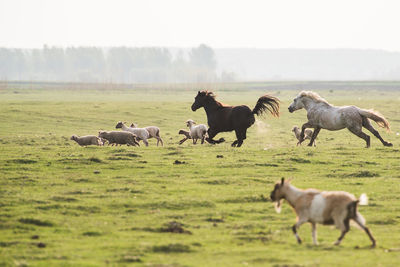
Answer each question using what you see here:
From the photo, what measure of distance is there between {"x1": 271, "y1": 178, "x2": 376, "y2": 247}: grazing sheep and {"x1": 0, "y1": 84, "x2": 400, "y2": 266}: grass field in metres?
0.42

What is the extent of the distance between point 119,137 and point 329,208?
16.4 meters

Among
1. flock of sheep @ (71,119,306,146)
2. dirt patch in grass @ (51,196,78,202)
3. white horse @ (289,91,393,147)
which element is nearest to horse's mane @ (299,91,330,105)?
white horse @ (289,91,393,147)

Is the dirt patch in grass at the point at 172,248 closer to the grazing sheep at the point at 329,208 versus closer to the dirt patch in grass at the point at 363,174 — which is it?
the grazing sheep at the point at 329,208

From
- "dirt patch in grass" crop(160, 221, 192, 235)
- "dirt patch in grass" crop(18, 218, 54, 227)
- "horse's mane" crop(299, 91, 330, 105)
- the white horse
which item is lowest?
"dirt patch in grass" crop(18, 218, 54, 227)

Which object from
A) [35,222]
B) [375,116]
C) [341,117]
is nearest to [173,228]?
[35,222]

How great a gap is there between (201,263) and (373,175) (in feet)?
32.4

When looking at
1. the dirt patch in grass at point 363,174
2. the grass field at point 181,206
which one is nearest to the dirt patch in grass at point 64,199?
the grass field at point 181,206

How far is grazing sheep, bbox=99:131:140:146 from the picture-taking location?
90.7 ft

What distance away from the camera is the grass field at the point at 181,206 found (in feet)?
38.9

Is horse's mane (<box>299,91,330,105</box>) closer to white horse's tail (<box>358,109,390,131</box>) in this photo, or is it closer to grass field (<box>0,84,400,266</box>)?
white horse's tail (<box>358,109,390,131</box>)

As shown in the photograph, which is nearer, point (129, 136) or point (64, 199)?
point (64, 199)

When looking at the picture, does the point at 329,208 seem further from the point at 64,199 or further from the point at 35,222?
the point at 64,199

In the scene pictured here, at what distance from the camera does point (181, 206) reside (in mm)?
15586

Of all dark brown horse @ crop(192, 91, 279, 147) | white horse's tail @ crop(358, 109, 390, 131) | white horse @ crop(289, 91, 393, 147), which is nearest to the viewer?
white horse's tail @ crop(358, 109, 390, 131)
